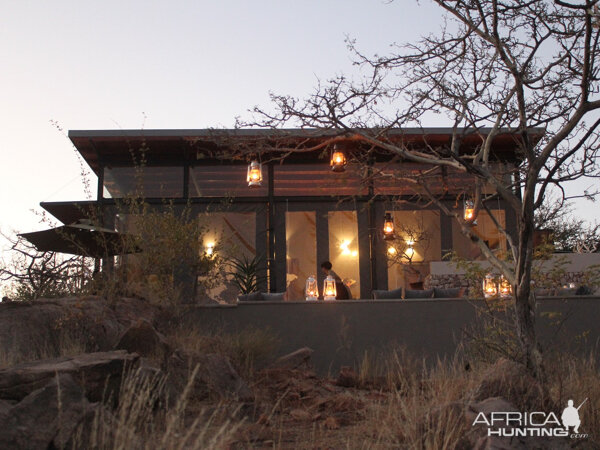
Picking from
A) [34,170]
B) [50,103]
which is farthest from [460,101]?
[34,170]

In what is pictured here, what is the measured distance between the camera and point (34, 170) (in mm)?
18266

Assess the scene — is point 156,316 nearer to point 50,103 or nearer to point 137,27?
point 137,27

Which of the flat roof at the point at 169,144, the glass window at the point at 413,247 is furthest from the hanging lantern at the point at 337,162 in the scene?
the glass window at the point at 413,247

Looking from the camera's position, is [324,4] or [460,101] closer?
[460,101]

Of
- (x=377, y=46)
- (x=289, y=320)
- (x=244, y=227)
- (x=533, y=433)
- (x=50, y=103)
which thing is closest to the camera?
(x=533, y=433)

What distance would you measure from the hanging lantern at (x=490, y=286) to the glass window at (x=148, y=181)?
8.64 meters

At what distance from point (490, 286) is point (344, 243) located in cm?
758

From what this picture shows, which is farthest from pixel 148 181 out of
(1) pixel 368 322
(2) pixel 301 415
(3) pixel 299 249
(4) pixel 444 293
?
(2) pixel 301 415

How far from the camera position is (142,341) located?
277 inches

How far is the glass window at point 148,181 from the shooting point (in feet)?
51.2

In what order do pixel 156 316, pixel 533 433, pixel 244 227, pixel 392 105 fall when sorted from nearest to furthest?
pixel 533 433, pixel 392 105, pixel 156 316, pixel 244 227

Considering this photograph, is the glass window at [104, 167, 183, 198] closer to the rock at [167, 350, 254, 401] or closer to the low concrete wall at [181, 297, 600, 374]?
the low concrete wall at [181, 297, 600, 374]

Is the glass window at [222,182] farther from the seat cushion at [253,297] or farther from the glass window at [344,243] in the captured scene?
the seat cushion at [253,297]

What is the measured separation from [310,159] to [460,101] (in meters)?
9.13
